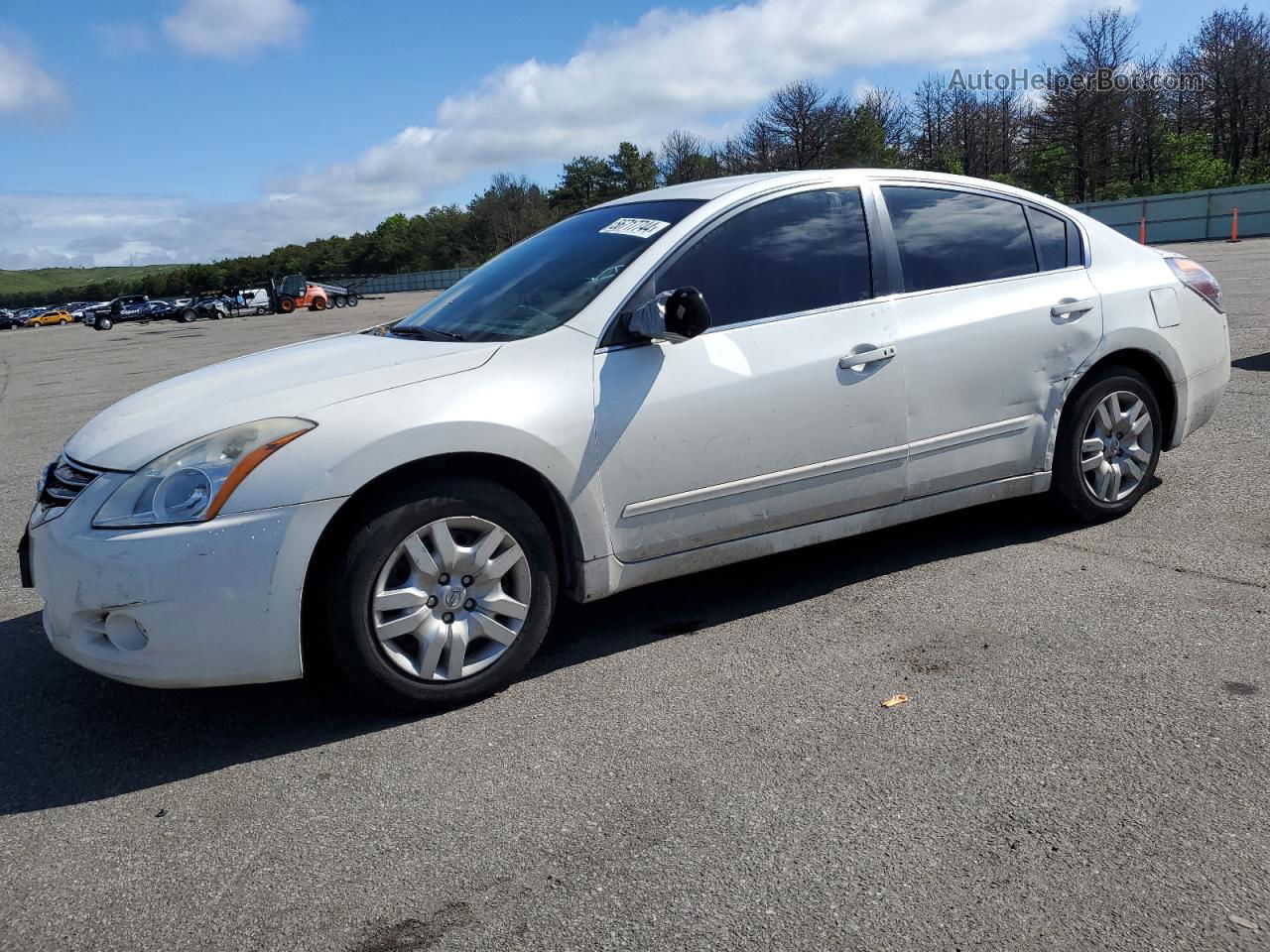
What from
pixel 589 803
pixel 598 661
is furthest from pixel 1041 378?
pixel 589 803

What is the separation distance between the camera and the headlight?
119 inches

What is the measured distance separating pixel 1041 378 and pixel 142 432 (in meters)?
3.50

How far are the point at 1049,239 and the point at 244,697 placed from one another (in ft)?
12.6

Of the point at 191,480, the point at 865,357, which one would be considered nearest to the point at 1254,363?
the point at 865,357

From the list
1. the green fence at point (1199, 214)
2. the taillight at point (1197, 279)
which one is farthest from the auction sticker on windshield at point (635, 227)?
the green fence at point (1199, 214)

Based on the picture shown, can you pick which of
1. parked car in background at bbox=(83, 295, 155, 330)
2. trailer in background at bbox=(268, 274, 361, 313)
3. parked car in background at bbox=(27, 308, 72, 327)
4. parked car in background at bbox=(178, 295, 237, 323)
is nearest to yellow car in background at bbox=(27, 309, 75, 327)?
parked car in background at bbox=(27, 308, 72, 327)

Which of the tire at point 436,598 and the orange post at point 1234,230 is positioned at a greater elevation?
the orange post at point 1234,230

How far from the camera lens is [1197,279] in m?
5.05

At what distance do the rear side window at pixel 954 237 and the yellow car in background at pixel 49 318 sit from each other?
300 feet

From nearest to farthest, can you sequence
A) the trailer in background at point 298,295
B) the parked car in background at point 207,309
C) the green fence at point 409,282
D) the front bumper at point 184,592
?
1. the front bumper at point 184,592
2. the trailer in background at point 298,295
3. the parked car in background at point 207,309
4. the green fence at point 409,282

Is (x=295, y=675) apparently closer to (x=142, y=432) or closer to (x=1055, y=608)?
(x=142, y=432)

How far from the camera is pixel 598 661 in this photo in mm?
3740

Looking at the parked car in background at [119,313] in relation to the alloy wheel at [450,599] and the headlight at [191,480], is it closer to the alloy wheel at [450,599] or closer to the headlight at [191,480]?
the headlight at [191,480]

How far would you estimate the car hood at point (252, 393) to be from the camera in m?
3.21
